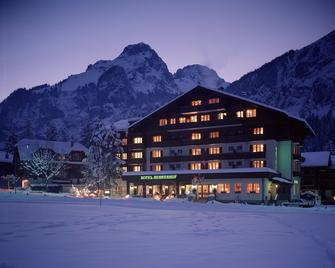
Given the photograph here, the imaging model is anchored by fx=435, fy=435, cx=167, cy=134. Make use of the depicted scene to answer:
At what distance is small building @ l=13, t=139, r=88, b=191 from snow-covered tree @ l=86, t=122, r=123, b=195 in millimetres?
22213

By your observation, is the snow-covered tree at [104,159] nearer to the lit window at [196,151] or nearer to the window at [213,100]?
the lit window at [196,151]

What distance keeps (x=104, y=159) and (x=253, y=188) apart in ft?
78.9

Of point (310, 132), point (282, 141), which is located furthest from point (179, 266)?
point (310, 132)

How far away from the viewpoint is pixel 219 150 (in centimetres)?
6931

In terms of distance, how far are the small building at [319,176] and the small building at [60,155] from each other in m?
47.4

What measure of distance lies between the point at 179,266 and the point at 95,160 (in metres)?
58.9

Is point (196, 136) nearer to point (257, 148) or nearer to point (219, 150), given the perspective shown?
point (219, 150)

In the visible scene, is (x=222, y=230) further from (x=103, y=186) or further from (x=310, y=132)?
(x=310, y=132)

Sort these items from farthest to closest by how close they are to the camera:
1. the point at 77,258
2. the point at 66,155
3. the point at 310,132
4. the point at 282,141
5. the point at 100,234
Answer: the point at 66,155 < the point at 310,132 < the point at 282,141 < the point at 100,234 < the point at 77,258

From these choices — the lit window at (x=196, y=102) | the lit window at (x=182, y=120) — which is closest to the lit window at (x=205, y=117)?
the lit window at (x=196, y=102)

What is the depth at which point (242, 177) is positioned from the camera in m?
63.2

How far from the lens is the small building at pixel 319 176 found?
278 feet

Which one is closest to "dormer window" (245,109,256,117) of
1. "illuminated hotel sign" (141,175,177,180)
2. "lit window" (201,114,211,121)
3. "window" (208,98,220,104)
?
"window" (208,98,220,104)

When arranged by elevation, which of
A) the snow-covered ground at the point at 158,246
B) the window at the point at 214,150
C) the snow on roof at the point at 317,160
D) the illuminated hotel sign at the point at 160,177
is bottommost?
the snow-covered ground at the point at 158,246
